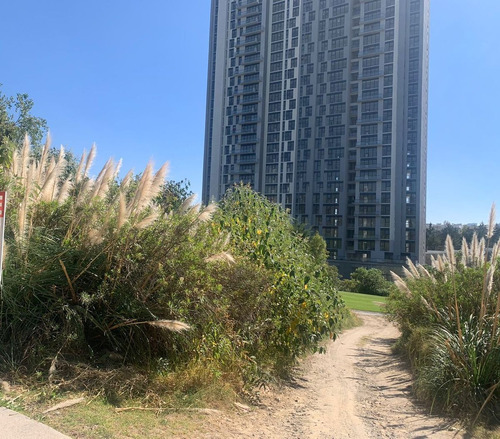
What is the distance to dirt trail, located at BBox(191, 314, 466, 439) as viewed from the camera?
16.8ft

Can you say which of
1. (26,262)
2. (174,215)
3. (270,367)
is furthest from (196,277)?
(270,367)

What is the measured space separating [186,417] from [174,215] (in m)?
2.50

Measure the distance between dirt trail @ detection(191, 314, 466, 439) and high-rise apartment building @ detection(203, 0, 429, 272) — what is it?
2730 inches

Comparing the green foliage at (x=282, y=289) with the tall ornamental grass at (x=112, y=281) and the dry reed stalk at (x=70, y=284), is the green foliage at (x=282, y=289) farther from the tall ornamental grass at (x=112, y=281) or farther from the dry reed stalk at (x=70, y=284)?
the dry reed stalk at (x=70, y=284)

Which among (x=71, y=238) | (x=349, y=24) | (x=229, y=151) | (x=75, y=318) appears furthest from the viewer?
(x=229, y=151)

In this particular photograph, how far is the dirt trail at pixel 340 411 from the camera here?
5.11 meters

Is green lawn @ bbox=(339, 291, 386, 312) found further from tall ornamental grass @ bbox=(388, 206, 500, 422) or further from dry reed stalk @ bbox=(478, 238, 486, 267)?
tall ornamental grass @ bbox=(388, 206, 500, 422)

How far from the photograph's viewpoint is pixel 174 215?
586 cm

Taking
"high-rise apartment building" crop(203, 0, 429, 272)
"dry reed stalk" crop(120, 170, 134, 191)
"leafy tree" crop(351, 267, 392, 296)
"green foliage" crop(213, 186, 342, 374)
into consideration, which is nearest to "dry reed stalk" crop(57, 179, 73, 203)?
"dry reed stalk" crop(120, 170, 134, 191)

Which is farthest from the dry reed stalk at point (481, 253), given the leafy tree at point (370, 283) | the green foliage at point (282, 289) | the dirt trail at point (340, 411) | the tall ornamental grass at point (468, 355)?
the leafy tree at point (370, 283)

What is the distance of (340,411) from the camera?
20.4 ft

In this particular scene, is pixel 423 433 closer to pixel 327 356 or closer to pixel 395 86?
pixel 327 356

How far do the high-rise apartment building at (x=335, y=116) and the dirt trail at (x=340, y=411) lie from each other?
227ft

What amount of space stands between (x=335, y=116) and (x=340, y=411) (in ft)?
280
